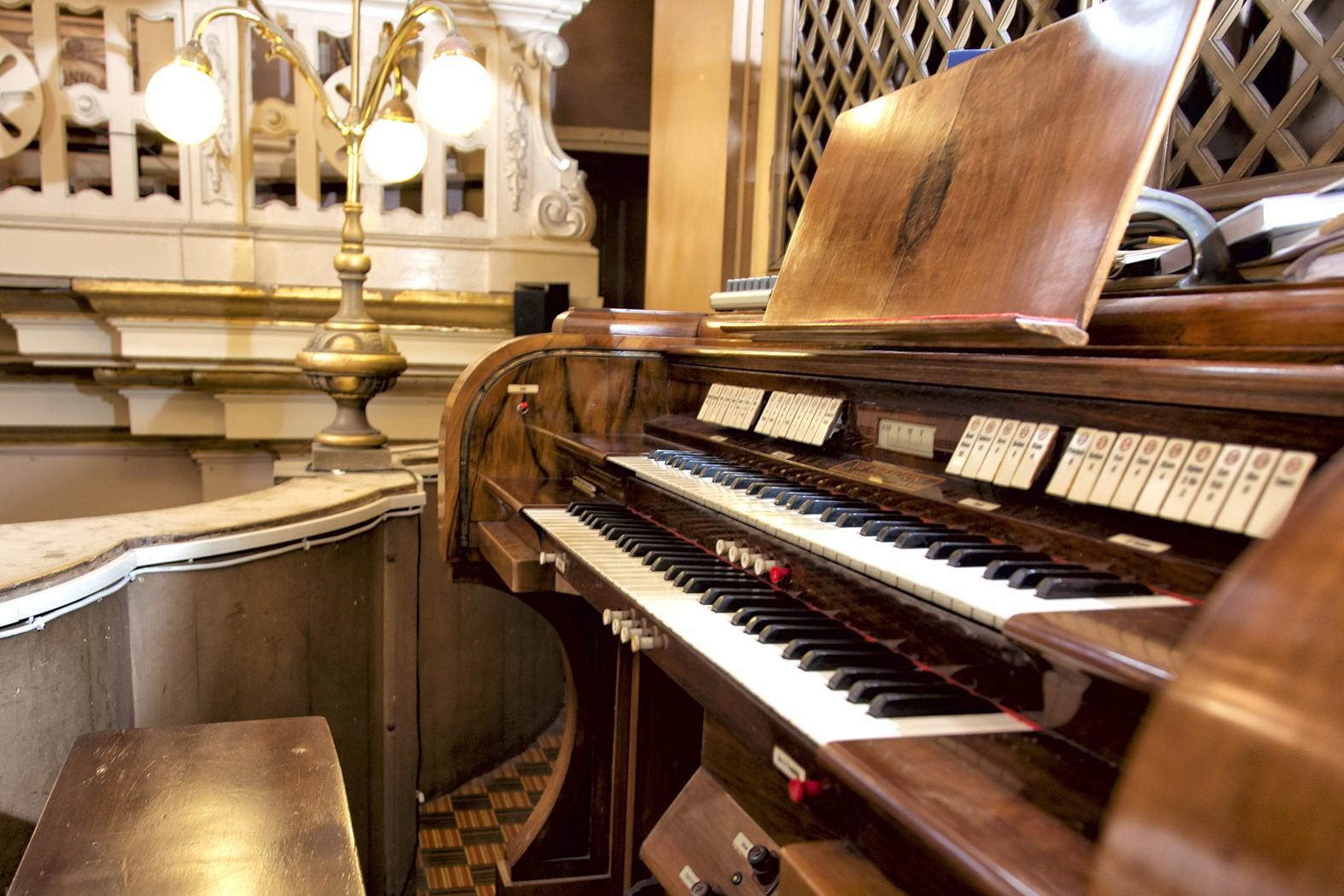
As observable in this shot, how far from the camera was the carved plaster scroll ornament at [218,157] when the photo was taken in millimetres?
4156

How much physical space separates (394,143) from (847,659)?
2.58m

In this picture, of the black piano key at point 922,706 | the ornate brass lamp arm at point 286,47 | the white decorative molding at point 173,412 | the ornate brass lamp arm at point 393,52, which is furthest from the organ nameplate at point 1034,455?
the white decorative molding at point 173,412

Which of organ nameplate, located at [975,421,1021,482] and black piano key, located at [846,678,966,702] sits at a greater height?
organ nameplate, located at [975,421,1021,482]

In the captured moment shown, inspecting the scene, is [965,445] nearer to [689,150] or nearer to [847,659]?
[847,659]

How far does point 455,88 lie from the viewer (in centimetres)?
296

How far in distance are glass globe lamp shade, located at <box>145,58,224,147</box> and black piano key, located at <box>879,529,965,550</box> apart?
8.28 feet

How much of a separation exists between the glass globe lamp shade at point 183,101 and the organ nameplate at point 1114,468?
2714mm

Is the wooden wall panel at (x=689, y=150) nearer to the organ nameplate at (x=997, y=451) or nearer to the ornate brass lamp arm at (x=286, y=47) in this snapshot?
the ornate brass lamp arm at (x=286, y=47)

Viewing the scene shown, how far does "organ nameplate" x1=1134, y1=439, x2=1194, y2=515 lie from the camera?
1.09 meters

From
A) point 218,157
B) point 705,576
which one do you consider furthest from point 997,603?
point 218,157

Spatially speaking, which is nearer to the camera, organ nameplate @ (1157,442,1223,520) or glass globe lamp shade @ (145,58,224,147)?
organ nameplate @ (1157,442,1223,520)

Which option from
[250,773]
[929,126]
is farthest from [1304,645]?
[250,773]

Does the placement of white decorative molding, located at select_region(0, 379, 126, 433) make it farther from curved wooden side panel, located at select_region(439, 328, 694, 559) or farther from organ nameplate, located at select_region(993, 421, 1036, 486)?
organ nameplate, located at select_region(993, 421, 1036, 486)

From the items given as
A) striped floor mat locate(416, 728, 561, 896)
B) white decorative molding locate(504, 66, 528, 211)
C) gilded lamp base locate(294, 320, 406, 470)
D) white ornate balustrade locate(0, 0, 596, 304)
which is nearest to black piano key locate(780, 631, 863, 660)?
striped floor mat locate(416, 728, 561, 896)
